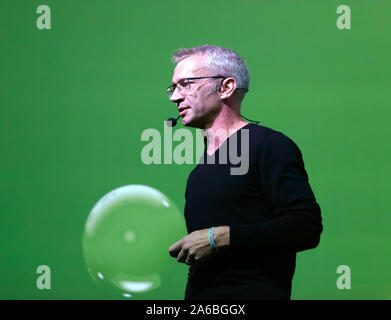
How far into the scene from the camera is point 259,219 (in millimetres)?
1099

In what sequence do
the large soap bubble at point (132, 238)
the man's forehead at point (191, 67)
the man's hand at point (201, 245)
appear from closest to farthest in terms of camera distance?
1. the man's hand at point (201, 245)
2. the large soap bubble at point (132, 238)
3. the man's forehead at point (191, 67)

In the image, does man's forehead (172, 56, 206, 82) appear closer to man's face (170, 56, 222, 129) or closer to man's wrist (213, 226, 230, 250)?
man's face (170, 56, 222, 129)

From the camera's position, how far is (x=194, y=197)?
1176 millimetres

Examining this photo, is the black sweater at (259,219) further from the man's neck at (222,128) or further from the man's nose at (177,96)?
the man's nose at (177,96)

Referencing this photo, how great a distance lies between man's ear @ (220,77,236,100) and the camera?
127cm

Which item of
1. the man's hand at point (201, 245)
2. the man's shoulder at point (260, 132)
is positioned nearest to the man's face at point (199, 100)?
the man's shoulder at point (260, 132)

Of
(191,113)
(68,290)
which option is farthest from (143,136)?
(191,113)

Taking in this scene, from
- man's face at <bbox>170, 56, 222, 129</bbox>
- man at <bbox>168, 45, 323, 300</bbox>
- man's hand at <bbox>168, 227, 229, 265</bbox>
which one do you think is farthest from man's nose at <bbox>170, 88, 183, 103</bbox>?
man's hand at <bbox>168, 227, 229, 265</bbox>

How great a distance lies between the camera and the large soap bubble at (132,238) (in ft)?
3.83

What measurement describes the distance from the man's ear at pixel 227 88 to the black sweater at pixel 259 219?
15 cm

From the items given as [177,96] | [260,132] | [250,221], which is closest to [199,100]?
[177,96]

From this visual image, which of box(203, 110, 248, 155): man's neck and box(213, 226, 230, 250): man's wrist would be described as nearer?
box(213, 226, 230, 250): man's wrist

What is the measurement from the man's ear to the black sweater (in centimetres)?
15
